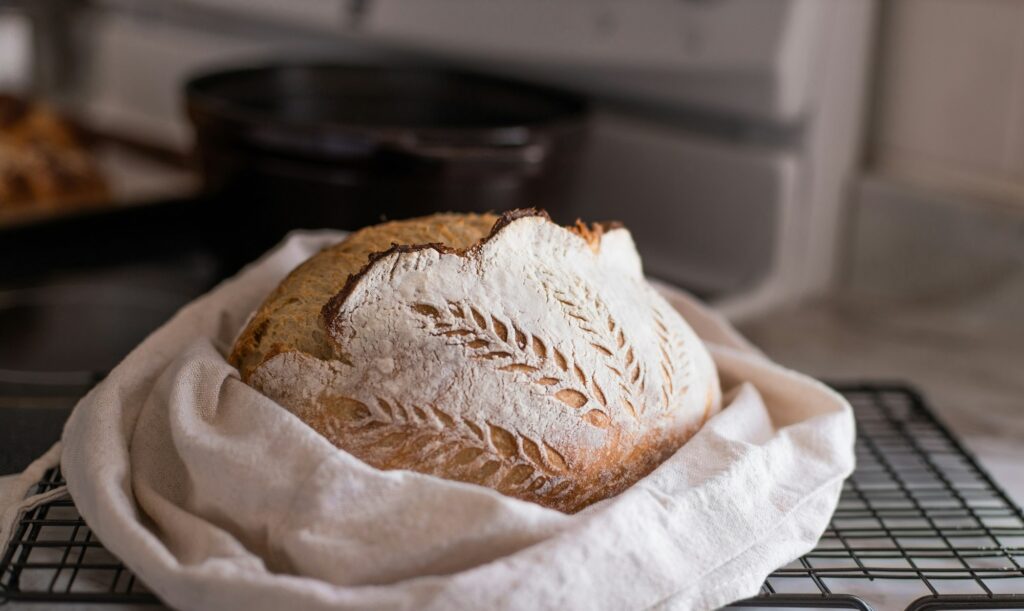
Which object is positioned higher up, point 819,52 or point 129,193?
point 819,52

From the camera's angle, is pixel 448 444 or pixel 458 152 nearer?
pixel 448 444

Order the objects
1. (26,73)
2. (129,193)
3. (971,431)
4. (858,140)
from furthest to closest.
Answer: (26,73) → (129,193) → (858,140) → (971,431)

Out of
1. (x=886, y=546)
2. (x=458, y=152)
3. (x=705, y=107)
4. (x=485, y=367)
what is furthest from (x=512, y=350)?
(x=705, y=107)

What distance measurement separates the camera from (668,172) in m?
1.09

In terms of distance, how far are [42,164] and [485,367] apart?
880 millimetres

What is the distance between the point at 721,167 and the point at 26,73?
1197 mm

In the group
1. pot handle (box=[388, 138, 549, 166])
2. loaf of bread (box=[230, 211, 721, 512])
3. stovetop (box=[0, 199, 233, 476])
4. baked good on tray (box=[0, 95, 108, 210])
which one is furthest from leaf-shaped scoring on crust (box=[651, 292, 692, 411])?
baked good on tray (box=[0, 95, 108, 210])

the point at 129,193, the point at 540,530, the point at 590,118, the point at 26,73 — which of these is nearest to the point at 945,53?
Result: the point at 590,118

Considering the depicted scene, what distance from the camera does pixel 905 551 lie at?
0.57m

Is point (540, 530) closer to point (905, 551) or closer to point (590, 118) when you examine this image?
point (905, 551)

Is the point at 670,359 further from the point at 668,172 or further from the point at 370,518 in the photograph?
the point at 668,172

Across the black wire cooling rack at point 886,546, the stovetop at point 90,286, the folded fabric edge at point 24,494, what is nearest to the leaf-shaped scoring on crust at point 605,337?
the black wire cooling rack at point 886,546

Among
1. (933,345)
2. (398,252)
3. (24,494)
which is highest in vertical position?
(398,252)

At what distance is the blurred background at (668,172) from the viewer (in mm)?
873
